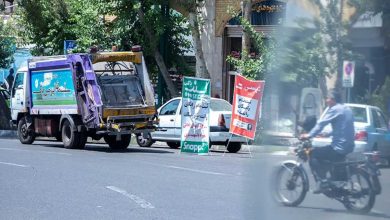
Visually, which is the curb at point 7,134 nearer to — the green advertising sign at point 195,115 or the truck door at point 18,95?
the truck door at point 18,95

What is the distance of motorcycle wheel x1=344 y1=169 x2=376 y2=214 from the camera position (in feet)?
6.29

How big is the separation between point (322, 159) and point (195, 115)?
1808cm

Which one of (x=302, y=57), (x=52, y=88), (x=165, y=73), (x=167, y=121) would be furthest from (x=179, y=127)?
(x=302, y=57)

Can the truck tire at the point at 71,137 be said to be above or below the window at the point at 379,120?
below

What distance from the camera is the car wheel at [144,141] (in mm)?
22734

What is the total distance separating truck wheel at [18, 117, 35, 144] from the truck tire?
217 cm

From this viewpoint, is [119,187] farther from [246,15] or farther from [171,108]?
[246,15]

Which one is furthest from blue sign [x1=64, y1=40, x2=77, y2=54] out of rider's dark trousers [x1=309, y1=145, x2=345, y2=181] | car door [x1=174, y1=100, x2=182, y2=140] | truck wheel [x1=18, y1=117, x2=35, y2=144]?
rider's dark trousers [x1=309, y1=145, x2=345, y2=181]

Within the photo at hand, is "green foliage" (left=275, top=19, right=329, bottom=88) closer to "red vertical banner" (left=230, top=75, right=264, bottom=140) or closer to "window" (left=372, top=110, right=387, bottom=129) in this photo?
"window" (left=372, top=110, right=387, bottom=129)

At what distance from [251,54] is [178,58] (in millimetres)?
5215

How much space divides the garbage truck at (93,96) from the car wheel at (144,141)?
4.37ft

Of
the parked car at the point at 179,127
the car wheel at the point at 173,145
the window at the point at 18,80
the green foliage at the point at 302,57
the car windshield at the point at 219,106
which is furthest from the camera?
the window at the point at 18,80

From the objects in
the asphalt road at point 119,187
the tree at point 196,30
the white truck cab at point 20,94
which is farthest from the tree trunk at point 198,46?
the asphalt road at point 119,187

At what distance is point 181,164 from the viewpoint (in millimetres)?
16547
